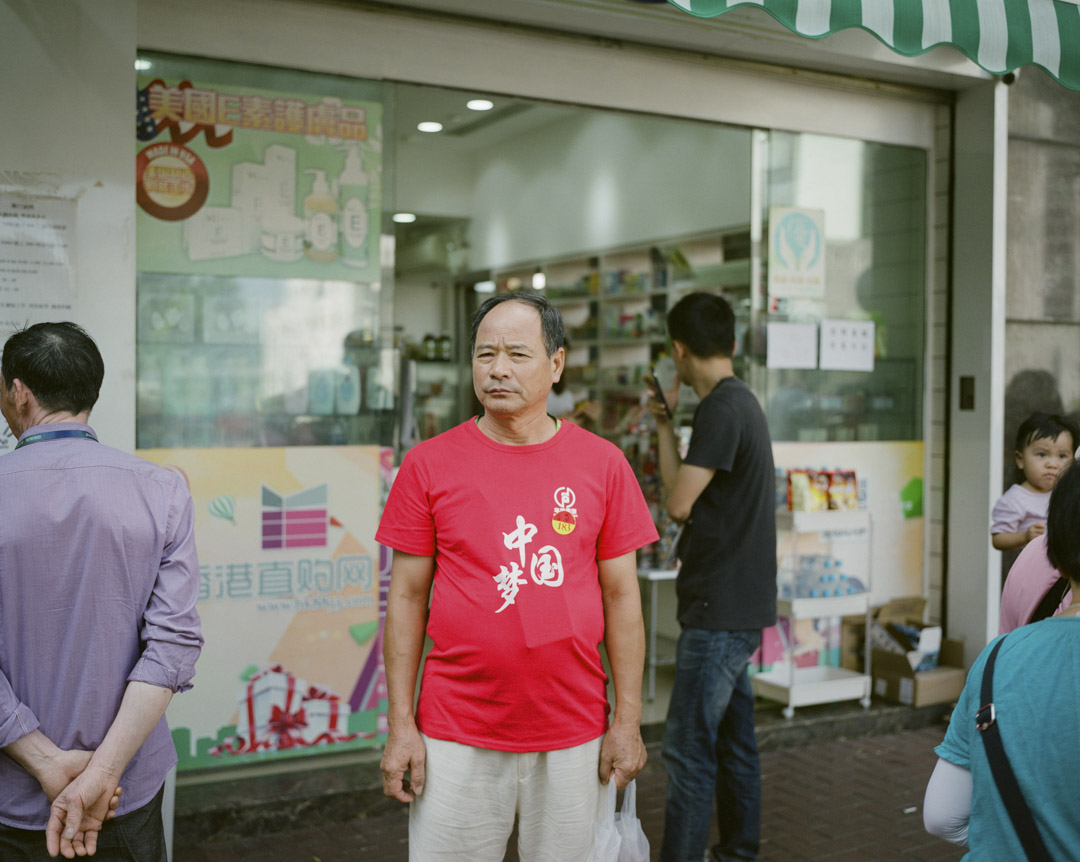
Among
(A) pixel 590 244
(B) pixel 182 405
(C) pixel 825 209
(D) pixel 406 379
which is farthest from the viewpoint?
(A) pixel 590 244

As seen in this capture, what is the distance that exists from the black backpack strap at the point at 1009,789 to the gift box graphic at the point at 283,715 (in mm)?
3474

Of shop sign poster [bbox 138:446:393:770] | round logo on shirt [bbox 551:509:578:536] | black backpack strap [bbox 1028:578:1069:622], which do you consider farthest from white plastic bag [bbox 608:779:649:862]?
shop sign poster [bbox 138:446:393:770]

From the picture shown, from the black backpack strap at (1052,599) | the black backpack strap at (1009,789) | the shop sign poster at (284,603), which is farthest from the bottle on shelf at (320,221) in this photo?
the black backpack strap at (1009,789)

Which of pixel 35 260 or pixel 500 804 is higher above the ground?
pixel 35 260

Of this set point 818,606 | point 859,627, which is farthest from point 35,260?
point 859,627

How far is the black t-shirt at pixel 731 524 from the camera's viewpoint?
3615mm

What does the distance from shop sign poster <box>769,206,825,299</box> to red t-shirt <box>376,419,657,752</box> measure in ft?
11.7

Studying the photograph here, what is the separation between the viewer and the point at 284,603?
466cm

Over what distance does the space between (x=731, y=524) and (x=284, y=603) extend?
2105 millimetres

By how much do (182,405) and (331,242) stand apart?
98 cm

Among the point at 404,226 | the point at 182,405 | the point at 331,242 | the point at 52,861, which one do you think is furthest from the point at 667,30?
the point at 404,226

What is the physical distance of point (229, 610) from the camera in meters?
4.55

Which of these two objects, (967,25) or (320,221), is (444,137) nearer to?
→ (320,221)

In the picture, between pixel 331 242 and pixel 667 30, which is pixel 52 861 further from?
pixel 667 30
